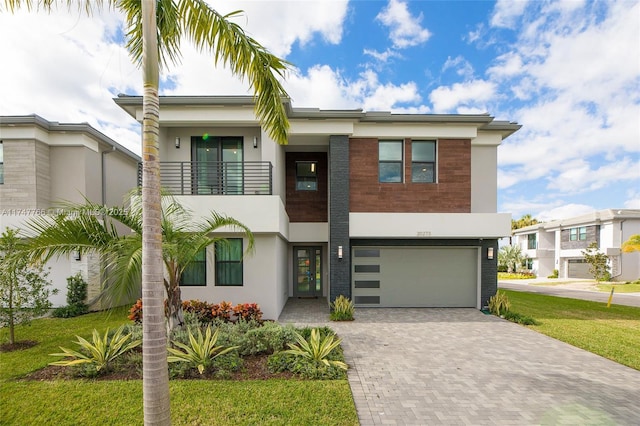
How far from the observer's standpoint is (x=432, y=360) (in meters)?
5.89

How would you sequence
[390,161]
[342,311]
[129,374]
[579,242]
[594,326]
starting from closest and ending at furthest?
[129,374], [594,326], [342,311], [390,161], [579,242]

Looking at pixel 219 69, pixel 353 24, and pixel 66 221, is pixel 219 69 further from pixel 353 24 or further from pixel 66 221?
pixel 353 24

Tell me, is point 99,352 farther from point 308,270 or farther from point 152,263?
point 308,270

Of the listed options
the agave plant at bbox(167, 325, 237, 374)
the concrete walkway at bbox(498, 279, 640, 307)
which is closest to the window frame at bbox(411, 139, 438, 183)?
the agave plant at bbox(167, 325, 237, 374)

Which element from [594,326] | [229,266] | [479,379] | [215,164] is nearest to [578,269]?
[594,326]

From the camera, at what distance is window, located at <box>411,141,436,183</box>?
10.5 m

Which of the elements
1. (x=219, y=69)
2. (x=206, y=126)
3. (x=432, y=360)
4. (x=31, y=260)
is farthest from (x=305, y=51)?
(x=432, y=360)

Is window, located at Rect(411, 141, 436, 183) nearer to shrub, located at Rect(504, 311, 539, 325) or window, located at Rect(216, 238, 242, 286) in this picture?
shrub, located at Rect(504, 311, 539, 325)

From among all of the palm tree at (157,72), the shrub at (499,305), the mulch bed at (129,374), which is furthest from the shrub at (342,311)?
the palm tree at (157,72)

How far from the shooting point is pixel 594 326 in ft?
28.1

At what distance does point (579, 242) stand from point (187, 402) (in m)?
37.0

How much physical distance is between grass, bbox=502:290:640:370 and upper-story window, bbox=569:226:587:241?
2054 cm

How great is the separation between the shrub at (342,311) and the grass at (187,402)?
4100 mm

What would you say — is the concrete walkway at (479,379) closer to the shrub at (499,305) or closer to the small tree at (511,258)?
the shrub at (499,305)
